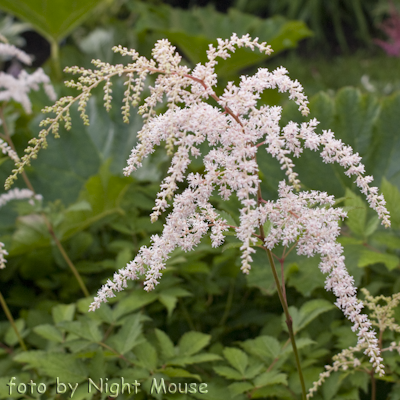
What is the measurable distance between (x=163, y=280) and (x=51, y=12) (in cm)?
227

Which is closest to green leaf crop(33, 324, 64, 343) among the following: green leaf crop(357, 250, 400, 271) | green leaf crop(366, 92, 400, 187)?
green leaf crop(357, 250, 400, 271)

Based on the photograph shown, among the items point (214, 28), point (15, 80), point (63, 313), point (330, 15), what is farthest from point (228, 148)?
point (330, 15)

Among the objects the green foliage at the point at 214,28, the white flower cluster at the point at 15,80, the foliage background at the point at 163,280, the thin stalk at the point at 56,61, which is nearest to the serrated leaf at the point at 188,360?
the foliage background at the point at 163,280

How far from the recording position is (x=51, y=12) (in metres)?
2.80

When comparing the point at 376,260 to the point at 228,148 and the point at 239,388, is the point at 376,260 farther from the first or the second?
the point at 228,148

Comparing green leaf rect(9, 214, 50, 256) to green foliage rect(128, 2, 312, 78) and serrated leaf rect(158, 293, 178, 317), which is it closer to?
serrated leaf rect(158, 293, 178, 317)

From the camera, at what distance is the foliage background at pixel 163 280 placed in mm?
1009

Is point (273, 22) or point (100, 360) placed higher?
point (273, 22)

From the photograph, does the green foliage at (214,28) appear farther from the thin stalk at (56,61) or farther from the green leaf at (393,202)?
the green leaf at (393,202)

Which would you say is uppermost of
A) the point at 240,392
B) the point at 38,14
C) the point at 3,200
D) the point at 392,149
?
the point at 38,14

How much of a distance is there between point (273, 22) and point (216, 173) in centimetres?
291

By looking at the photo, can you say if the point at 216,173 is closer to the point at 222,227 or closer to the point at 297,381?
the point at 222,227

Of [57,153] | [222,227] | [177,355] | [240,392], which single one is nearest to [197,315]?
[177,355]

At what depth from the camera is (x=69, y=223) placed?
1646 millimetres
